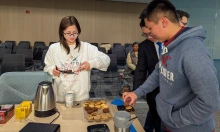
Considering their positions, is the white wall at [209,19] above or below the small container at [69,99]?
above

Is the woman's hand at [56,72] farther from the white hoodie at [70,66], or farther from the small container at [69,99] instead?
the small container at [69,99]

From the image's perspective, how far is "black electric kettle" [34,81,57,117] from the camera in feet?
4.10

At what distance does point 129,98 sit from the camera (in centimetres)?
128

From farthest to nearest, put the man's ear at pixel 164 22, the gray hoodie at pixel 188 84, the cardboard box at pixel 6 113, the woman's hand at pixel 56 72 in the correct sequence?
the woman's hand at pixel 56 72 < the cardboard box at pixel 6 113 < the man's ear at pixel 164 22 < the gray hoodie at pixel 188 84

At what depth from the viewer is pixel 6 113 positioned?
47.6 inches

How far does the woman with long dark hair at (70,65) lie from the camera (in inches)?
61.9

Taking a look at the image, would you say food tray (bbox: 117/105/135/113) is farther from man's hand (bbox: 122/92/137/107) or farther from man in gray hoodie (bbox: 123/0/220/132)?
man in gray hoodie (bbox: 123/0/220/132)

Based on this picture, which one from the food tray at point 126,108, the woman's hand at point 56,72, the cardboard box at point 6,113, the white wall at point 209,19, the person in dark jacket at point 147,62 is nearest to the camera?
the cardboard box at point 6,113

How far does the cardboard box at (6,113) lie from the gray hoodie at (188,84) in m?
0.96

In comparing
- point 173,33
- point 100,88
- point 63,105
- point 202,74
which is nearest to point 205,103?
point 202,74

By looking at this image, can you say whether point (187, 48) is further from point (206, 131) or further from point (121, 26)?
point (121, 26)

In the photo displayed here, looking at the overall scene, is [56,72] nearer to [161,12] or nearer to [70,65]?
[70,65]

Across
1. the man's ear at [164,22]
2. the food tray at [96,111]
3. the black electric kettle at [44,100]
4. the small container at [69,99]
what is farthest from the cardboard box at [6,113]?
the man's ear at [164,22]

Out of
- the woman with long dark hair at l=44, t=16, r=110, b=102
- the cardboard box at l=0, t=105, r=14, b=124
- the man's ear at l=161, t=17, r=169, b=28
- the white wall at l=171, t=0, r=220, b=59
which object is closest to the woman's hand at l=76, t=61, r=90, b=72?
the woman with long dark hair at l=44, t=16, r=110, b=102
